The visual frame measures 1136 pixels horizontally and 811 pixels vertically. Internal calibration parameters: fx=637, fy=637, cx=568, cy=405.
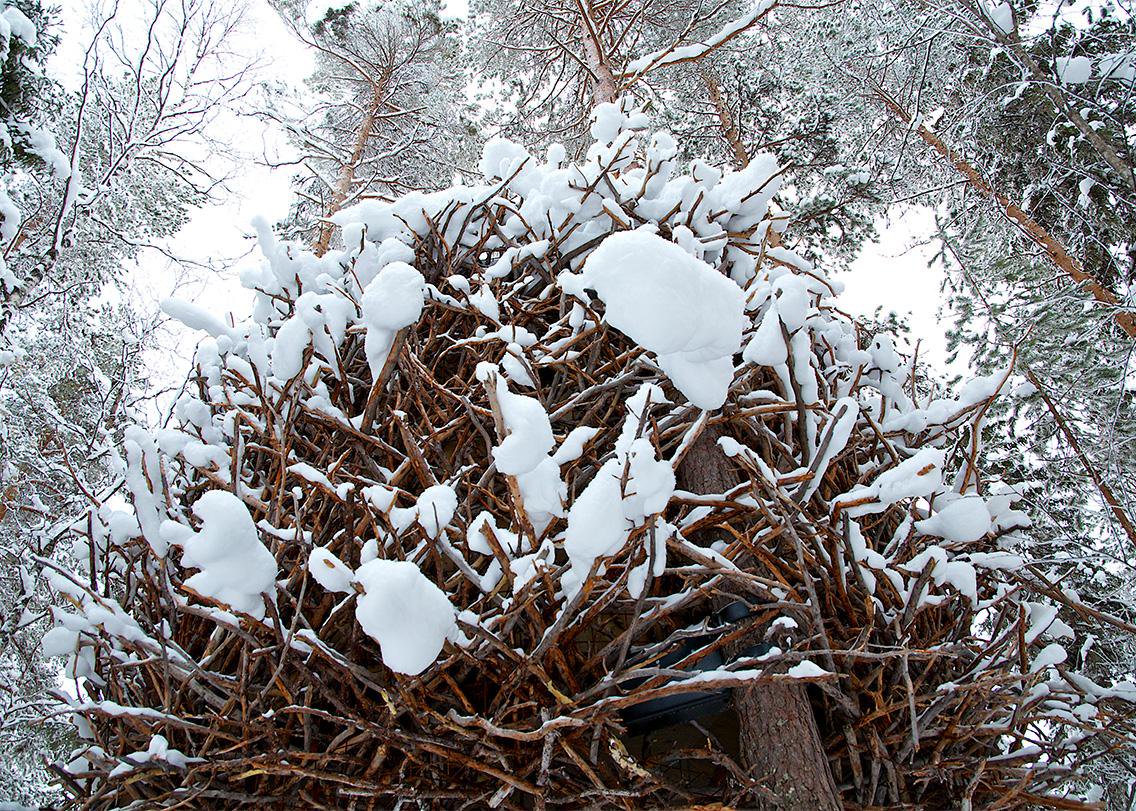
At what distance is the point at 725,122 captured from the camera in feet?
26.4

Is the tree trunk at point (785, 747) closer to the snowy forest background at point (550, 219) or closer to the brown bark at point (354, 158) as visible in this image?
the snowy forest background at point (550, 219)

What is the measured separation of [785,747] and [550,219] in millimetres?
1292

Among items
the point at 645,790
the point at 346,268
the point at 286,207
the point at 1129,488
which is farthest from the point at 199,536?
the point at 286,207

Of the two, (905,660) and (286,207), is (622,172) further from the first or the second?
(286,207)

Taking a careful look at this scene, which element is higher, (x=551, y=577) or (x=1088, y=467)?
(x=1088, y=467)

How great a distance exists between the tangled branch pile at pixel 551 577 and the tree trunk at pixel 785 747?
0.03 feet

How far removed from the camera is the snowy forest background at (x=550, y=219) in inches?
64.1

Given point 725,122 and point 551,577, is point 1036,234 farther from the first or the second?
point 551,577

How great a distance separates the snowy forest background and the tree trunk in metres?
0.35

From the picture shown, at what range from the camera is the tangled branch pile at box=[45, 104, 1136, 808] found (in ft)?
2.79

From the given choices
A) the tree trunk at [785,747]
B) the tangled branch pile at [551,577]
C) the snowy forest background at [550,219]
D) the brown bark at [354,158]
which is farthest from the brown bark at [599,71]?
A: the tree trunk at [785,747]

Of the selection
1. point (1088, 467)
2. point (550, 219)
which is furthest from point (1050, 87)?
point (550, 219)

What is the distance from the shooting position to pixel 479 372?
95 centimetres

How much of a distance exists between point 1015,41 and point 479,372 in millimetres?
4944
